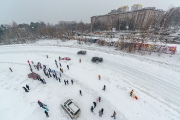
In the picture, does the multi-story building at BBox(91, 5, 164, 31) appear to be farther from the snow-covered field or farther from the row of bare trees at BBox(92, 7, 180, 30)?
the snow-covered field

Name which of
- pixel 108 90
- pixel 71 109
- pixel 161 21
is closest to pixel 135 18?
pixel 161 21

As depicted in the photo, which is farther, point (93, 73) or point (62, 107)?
point (93, 73)

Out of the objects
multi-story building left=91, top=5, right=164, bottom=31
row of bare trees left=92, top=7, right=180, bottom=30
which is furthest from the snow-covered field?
multi-story building left=91, top=5, right=164, bottom=31

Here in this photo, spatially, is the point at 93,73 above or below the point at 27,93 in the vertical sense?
above

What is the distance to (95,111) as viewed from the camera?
36.4 feet

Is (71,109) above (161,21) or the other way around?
the other way around

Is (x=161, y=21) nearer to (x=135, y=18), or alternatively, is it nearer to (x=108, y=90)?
(x=135, y=18)

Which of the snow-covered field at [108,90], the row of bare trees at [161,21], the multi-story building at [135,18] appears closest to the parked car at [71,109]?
the snow-covered field at [108,90]

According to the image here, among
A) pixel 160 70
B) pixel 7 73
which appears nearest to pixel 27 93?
pixel 7 73

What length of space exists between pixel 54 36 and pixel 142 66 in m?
44.0

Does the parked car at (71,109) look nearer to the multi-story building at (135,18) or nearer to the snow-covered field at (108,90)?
the snow-covered field at (108,90)

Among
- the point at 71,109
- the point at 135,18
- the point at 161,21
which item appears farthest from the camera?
the point at 135,18

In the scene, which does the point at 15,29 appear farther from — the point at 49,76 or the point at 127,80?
the point at 127,80

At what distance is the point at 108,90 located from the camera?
45.4 feet
